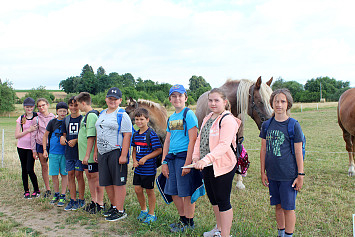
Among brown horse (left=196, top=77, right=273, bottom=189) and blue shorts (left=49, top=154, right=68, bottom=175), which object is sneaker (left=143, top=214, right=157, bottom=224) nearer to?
blue shorts (left=49, top=154, right=68, bottom=175)

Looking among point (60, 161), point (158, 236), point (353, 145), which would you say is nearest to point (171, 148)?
point (158, 236)

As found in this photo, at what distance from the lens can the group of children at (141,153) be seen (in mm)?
2963

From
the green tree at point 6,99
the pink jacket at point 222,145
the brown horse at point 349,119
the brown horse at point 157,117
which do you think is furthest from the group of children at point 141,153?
the green tree at point 6,99

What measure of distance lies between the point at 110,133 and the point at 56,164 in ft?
5.60

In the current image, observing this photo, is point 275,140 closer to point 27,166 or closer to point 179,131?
point 179,131

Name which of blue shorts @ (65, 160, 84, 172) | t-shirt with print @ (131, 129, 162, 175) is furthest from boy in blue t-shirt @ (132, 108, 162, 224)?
blue shorts @ (65, 160, 84, 172)

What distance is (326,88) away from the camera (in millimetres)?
66875

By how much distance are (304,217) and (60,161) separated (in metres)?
4.39

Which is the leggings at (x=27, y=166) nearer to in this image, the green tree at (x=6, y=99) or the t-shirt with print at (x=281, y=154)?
the t-shirt with print at (x=281, y=154)

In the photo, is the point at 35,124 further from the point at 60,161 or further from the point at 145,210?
the point at 145,210

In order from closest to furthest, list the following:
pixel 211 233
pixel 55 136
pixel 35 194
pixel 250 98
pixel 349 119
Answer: pixel 211 233, pixel 55 136, pixel 250 98, pixel 35 194, pixel 349 119

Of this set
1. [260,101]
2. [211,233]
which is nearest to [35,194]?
[211,233]

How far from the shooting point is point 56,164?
16.1ft

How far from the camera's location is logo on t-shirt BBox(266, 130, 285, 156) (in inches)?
113
